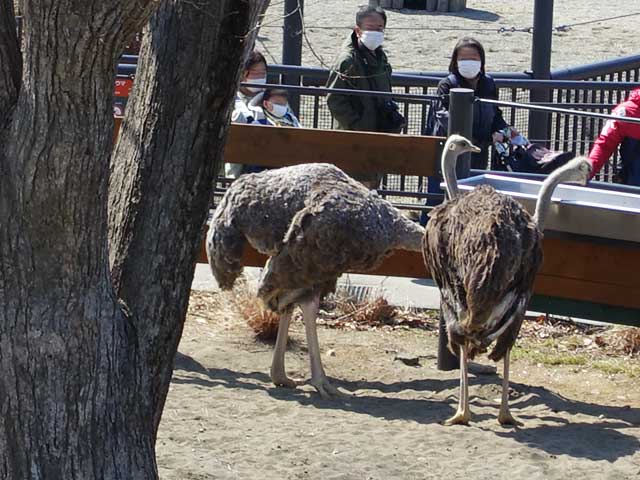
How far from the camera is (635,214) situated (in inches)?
283

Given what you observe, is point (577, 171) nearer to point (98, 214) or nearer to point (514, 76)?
point (98, 214)

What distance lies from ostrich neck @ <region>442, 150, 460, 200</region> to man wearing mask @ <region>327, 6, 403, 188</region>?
7.17ft

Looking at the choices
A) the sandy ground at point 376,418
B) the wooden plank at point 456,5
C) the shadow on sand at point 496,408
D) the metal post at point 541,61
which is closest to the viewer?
the sandy ground at point 376,418

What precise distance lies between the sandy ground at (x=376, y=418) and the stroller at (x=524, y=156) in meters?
1.40

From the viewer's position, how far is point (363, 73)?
9.67 meters

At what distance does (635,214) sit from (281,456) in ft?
7.71

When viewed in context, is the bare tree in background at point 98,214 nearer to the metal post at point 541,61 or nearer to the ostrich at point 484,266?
the ostrich at point 484,266

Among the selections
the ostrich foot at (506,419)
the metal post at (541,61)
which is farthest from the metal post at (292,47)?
the ostrich foot at (506,419)

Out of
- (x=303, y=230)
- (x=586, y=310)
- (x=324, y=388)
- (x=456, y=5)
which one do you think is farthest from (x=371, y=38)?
(x=456, y=5)

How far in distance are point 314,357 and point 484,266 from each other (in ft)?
4.40

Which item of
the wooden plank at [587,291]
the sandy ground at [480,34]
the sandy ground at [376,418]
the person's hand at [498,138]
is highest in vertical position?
the sandy ground at [480,34]

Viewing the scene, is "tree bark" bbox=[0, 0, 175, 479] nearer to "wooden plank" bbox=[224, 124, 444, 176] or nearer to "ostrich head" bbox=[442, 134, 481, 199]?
"ostrich head" bbox=[442, 134, 481, 199]

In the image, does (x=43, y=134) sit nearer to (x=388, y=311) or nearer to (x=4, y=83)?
(x=4, y=83)

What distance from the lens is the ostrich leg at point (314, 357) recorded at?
7.47 m
